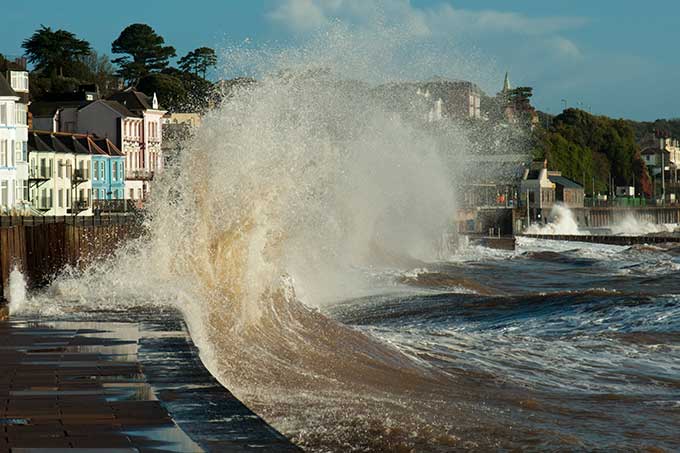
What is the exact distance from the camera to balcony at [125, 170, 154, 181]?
8044 centimetres

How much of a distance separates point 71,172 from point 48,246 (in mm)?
45285

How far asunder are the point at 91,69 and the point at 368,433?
111 m

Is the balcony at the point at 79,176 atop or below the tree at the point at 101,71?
below

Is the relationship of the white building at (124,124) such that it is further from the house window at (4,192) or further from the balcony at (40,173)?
the house window at (4,192)

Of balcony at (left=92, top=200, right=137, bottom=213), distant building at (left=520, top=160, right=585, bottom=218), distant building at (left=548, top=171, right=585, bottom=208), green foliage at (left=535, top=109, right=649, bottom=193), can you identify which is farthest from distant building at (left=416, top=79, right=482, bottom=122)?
green foliage at (left=535, top=109, right=649, bottom=193)

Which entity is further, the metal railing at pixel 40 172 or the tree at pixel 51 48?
the tree at pixel 51 48

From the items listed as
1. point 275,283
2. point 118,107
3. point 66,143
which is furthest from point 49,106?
point 275,283

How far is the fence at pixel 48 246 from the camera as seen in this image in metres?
19.5

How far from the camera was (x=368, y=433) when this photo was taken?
10.3 metres

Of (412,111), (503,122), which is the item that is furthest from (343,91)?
(503,122)

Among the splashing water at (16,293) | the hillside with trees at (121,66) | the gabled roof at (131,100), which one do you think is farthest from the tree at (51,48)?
the splashing water at (16,293)

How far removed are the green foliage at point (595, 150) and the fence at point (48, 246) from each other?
124 m

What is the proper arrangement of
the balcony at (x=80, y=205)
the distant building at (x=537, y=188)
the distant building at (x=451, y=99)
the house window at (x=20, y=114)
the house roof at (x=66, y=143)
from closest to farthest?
the house window at (x=20, y=114) < the distant building at (x=451, y=99) < the balcony at (x=80, y=205) < the house roof at (x=66, y=143) < the distant building at (x=537, y=188)

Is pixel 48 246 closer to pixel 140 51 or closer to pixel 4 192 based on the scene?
pixel 4 192
